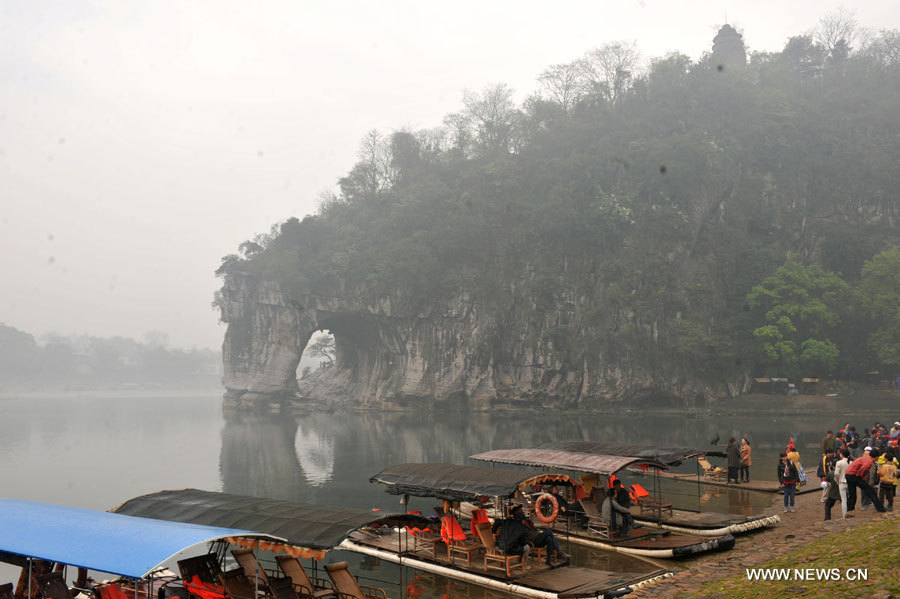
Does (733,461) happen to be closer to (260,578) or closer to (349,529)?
(349,529)

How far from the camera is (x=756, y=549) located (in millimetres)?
13820

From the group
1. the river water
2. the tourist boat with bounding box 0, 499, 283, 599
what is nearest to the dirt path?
the river water

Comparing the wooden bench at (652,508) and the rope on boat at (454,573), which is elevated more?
the wooden bench at (652,508)

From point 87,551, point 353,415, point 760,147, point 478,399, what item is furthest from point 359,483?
point 760,147

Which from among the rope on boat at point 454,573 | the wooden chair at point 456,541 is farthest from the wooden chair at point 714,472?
the rope on boat at point 454,573

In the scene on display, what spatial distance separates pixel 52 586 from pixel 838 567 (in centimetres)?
1128

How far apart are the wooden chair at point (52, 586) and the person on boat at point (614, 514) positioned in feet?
34.8

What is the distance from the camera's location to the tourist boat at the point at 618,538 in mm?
14133

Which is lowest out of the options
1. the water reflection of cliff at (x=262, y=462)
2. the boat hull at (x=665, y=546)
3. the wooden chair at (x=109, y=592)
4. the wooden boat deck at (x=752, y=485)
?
the water reflection of cliff at (x=262, y=462)

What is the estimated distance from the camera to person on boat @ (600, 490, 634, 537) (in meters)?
15.2

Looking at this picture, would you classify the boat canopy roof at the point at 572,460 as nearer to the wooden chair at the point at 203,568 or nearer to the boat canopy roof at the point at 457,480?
the boat canopy roof at the point at 457,480

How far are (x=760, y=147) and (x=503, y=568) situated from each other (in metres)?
62.2

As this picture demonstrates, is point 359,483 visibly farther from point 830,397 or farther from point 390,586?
point 830,397

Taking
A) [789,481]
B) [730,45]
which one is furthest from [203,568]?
[730,45]
